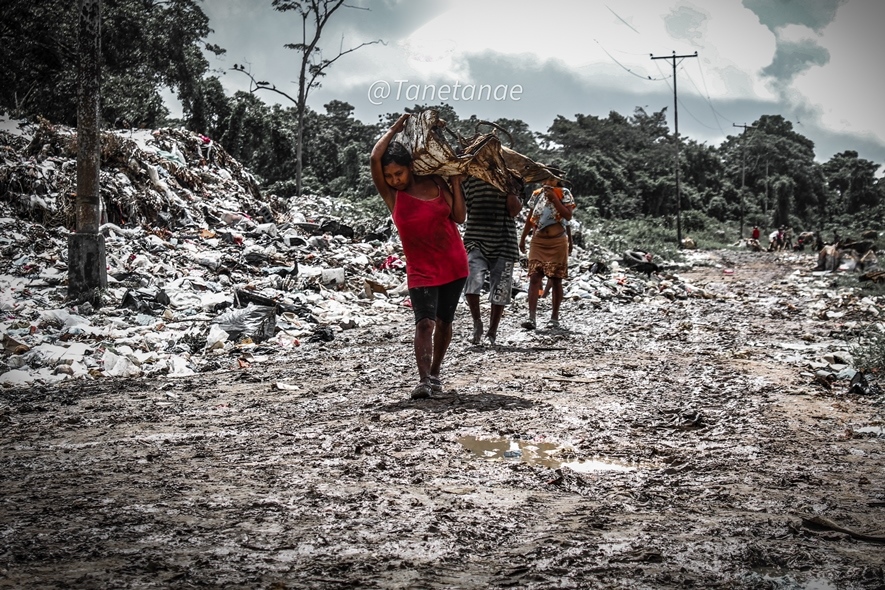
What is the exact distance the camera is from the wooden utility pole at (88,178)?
6488 millimetres

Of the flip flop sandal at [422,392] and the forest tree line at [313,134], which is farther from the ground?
the forest tree line at [313,134]

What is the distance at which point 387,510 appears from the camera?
6.74 ft

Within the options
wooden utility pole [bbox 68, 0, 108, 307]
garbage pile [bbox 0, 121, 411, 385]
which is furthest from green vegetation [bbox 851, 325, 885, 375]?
wooden utility pole [bbox 68, 0, 108, 307]

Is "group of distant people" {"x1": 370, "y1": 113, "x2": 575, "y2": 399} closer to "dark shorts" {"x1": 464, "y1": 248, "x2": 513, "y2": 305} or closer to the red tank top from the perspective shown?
the red tank top

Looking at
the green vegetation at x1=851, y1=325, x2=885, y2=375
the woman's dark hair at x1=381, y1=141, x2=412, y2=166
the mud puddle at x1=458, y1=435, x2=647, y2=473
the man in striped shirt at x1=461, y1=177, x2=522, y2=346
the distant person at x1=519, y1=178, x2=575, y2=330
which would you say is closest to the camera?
the mud puddle at x1=458, y1=435, x2=647, y2=473

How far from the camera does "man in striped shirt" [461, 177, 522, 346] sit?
564 cm

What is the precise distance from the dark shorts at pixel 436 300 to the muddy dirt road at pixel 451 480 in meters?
0.47

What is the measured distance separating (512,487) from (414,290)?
5.28 ft

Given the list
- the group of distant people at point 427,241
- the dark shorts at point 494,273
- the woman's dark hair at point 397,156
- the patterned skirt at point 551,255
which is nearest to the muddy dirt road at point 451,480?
the group of distant people at point 427,241

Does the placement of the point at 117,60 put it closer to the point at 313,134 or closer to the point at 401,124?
the point at 313,134

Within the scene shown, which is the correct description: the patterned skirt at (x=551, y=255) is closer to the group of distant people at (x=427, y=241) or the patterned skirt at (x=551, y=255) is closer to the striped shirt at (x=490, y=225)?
the striped shirt at (x=490, y=225)

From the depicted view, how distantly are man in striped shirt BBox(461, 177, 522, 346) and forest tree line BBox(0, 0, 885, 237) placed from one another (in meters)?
0.87

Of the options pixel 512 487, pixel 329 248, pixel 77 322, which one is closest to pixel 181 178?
pixel 329 248

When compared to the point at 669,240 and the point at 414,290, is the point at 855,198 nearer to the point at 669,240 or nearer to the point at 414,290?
the point at 669,240
